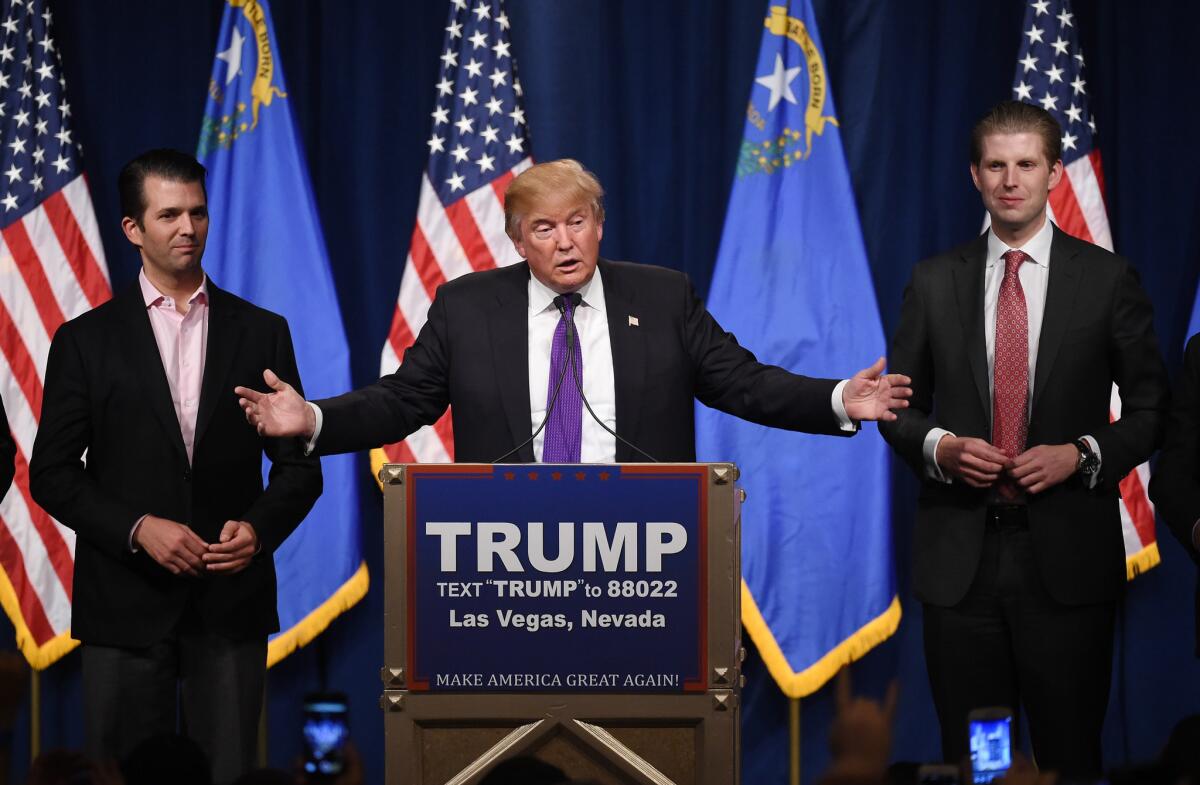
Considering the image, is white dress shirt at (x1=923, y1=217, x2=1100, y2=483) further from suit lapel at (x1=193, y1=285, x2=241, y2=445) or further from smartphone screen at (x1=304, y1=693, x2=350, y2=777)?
smartphone screen at (x1=304, y1=693, x2=350, y2=777)

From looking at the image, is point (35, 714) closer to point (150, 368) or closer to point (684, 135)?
point (150, 368)

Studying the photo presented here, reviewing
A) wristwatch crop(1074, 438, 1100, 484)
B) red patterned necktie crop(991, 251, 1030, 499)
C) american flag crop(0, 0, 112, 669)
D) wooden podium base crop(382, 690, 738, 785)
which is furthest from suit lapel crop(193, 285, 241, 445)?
wristwatch crop(1074, 438, 1100, 484)

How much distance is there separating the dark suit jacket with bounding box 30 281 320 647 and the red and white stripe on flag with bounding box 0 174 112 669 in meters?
1.47

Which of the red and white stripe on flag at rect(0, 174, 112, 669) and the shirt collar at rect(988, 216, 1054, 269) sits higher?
the shirt collar at rect(988, 216, 1054, 269)

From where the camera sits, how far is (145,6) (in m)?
5.13

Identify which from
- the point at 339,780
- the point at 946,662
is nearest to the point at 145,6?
the point at 946,662

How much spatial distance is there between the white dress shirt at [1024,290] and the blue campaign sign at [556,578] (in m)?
0.97

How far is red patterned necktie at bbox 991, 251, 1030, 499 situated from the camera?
3.33m

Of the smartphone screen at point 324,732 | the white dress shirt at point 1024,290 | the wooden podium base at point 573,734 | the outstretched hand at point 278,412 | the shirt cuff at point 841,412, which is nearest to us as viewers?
the smartphone screen at point 324,732

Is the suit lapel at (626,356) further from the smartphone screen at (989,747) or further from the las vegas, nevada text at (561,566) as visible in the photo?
the smartphone screen at (989,747)

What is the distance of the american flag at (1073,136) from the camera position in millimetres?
4707

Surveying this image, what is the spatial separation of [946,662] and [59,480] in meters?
2.10

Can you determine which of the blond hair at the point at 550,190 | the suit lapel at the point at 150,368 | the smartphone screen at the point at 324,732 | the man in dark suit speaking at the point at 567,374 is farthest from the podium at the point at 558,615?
the suit lapel at the point at 150,368

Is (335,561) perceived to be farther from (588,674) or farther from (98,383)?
(588,674)
